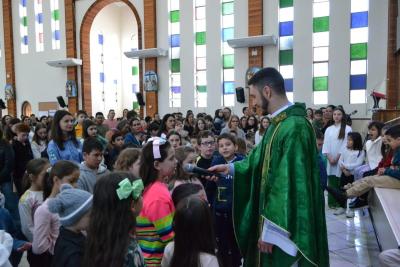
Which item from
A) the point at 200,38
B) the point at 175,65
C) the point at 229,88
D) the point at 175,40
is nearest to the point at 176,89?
the point at 175,65

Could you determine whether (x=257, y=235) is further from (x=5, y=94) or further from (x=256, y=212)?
(x=5, y=94)

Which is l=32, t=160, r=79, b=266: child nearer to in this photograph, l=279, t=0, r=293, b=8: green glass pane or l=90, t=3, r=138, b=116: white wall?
l=279, t=0, r=293, b=8: green glass pane

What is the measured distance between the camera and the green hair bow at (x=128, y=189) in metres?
1.68

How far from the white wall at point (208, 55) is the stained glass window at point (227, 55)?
0.15 metres

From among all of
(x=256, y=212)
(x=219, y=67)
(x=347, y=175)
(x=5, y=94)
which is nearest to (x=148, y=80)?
(x=219, y=67)

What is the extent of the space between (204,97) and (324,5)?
5.11 meters

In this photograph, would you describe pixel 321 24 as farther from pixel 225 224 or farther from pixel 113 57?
pixel 113 57

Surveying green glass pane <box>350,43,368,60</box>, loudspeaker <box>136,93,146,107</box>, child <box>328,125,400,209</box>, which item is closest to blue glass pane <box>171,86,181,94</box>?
loudspeaker <box>136,93,146,107</box>

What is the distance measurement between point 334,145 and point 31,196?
15.6 feet

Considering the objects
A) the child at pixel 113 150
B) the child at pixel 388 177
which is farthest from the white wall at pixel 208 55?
the child at pixel 388 177

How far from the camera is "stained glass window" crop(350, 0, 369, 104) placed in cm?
1105

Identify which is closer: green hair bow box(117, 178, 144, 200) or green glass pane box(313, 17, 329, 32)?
green hair bow box(117, 178, 144, 200)

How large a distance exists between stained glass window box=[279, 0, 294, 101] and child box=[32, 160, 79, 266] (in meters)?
10.2

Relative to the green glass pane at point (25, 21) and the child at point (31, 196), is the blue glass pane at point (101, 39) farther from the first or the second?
the child at point (31, 196)
